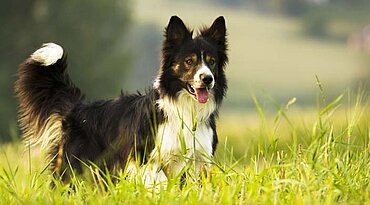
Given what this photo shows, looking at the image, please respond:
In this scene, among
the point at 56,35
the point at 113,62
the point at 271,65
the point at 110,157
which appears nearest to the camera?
the point at 110,157

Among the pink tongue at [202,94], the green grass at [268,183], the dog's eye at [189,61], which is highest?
the dog's eye at [189,61]

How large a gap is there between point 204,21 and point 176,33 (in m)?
23.6

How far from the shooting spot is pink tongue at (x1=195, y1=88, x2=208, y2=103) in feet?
22.3

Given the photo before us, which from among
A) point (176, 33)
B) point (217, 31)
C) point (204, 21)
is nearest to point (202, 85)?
point (176, 33)

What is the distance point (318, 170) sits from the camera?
17.5ft

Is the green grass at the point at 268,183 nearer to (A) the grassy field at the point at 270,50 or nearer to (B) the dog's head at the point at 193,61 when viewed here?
(B) the dog's head at the point at 193,61

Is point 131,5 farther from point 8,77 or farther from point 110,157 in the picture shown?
point 110,157

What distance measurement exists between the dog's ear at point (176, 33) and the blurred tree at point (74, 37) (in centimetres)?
2017

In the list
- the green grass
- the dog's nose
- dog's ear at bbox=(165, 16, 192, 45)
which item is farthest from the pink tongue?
the green grass

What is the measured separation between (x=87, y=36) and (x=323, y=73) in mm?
16490

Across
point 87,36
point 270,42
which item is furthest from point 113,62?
point 270,42

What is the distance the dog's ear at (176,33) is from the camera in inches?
277

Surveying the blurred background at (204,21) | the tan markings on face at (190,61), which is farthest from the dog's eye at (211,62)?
the blurred background at (204,21)

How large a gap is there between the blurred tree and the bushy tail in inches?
756
